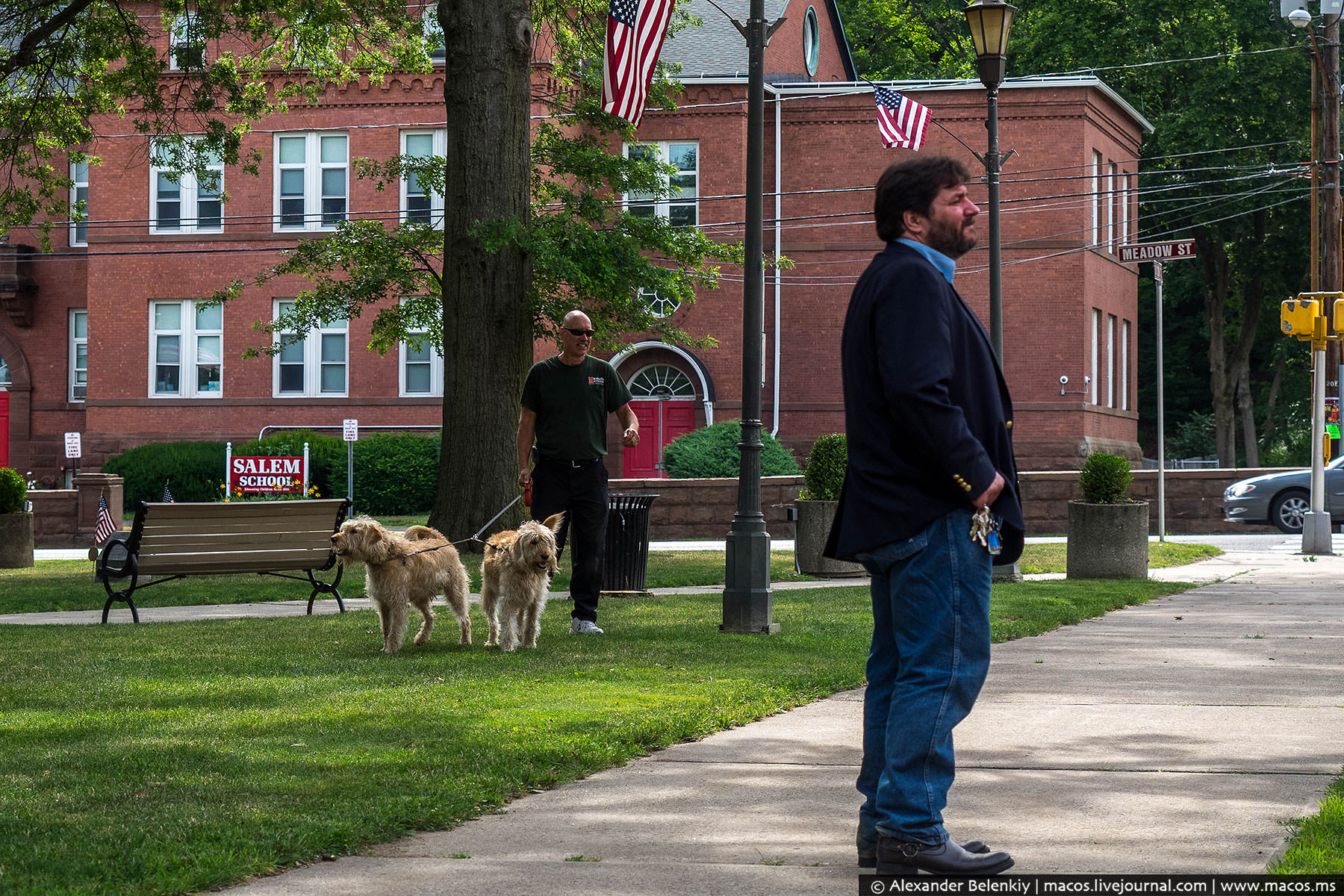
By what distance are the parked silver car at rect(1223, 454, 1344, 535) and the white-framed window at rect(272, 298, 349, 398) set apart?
19.9 metres

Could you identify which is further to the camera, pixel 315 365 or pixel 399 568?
pixel 315 365

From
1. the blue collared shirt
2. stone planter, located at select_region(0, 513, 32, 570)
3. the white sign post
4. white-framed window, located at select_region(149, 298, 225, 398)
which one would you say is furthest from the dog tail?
white-framed window, located at select_region(149, 298, 225, 398)

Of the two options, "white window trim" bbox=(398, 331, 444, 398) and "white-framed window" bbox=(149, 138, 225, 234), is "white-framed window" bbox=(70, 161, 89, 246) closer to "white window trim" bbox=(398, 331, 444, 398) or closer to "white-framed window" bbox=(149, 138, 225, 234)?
"white-framed window" bbox=(149, 138, 225, 234)

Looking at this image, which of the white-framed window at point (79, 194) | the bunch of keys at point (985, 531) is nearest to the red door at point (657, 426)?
the white-framed window at point (79, 194)

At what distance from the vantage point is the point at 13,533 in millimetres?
20031

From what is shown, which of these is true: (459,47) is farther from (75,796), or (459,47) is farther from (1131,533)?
(75,796)

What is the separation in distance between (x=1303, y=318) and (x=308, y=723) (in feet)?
58.5

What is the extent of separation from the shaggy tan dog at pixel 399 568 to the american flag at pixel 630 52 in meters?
8.07

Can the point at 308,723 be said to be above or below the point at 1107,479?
below

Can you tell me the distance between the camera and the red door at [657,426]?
114 feet

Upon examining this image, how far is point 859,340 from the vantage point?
4328mm

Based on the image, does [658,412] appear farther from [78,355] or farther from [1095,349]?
[78,355]

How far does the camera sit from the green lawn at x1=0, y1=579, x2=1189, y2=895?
4.65 m

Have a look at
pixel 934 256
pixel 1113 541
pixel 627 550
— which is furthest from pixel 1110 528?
pixel 934 256
